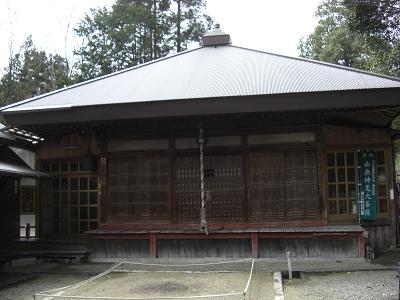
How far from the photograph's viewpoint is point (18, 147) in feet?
43.8

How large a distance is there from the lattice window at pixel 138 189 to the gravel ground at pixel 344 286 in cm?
434

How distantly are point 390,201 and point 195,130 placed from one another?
5.70 metres

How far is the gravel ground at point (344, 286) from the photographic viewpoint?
7.51m

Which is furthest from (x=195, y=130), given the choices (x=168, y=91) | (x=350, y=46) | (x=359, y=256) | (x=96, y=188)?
(x=350, y=46)

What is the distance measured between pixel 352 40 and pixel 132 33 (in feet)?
48.5

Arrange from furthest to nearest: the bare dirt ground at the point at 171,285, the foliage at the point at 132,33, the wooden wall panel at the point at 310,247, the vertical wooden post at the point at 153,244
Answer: the foliage at the point at 132,33, the vertical wooden post at the point at 153,244, the wooden wall panel at the point at 310,247, the bare dirt ground at the point at 171,285

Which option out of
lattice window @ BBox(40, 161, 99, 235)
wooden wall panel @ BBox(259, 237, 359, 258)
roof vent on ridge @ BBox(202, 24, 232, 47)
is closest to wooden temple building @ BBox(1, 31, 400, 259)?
wooden wall panel @ BBox(259, 237, 359, 258)

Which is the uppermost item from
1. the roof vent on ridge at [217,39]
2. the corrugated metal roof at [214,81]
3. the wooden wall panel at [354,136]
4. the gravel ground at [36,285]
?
the roof vent on ridge at [217,39]

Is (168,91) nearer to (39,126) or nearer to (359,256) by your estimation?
(39,126)

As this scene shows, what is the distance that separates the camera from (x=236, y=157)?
38.1 feet

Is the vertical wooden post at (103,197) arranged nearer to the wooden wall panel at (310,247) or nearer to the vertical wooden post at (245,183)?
the vertical wooden post at (245,183)

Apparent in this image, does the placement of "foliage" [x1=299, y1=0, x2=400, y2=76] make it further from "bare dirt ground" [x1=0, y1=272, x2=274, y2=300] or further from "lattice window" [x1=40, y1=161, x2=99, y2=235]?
"lattice window" [x1=40, y1=161, x2=99, y2=235]

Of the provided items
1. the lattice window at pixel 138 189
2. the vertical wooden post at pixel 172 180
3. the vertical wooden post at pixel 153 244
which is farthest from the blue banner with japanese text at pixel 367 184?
the vertical wooden post at pixel 153 244

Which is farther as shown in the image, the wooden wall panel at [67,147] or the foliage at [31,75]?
the foliage at [31,75]
